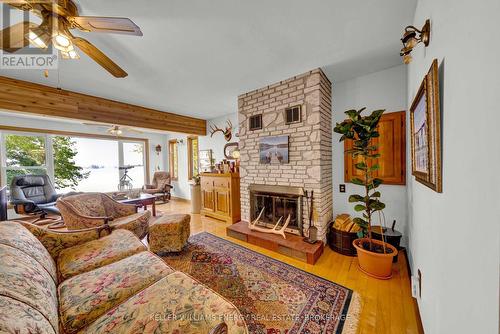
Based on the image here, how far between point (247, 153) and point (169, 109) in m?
2.31

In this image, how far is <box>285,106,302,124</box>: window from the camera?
2.71m

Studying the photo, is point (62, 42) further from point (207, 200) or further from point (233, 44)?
point (207, 200)

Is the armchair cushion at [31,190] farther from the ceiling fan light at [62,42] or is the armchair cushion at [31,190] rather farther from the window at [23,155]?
the ceiling fan light at [62,42]

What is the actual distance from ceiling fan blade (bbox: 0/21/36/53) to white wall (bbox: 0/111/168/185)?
161 inches

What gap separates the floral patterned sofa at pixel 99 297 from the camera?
2.70ft

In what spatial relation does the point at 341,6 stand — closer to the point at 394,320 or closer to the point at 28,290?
the point at 394,320

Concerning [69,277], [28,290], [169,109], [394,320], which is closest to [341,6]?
[394,320]

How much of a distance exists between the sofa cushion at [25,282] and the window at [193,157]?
479cm

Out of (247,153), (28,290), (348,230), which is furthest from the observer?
(247,153)

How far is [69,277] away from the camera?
1.42 metres

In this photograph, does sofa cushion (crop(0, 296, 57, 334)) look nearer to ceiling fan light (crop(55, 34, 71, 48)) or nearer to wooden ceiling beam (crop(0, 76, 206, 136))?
ceiling fan light (crop(55, 34, 71, 48))

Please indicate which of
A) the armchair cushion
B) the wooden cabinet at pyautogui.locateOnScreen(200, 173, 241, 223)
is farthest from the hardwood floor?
the armchair cushion

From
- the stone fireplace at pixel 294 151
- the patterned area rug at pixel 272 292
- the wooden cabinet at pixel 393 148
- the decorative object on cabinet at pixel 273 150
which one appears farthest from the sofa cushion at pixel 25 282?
the wooden cabinet at pixel 393 148

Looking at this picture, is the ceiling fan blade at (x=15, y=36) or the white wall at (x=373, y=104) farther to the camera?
the white wall at (x=373, y=104)
